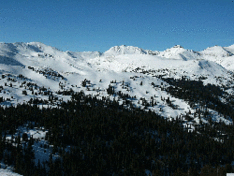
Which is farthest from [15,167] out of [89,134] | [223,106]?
[223,106]

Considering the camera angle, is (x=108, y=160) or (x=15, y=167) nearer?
(x=15, y=167)

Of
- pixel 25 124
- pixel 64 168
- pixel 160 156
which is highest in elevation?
pixel 25 124

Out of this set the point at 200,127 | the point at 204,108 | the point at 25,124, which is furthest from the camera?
the point at 204,108

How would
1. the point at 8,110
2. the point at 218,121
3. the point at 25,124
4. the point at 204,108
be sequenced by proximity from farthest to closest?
the point at 204,108 → the point at 218,121 → the point at 8,110 → the point at 25,124

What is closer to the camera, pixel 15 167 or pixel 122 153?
pixel 15 167

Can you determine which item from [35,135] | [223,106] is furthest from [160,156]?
[223,106]

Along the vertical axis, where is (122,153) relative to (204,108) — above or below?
below

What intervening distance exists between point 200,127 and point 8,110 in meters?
108

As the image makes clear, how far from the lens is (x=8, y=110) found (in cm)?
6788

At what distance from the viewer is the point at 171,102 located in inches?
5453

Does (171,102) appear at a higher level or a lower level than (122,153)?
higher

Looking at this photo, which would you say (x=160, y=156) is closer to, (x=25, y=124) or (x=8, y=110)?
(x=25, y=124)

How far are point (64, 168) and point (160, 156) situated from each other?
1588 inches

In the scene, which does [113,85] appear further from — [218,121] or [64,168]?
[64,168]
